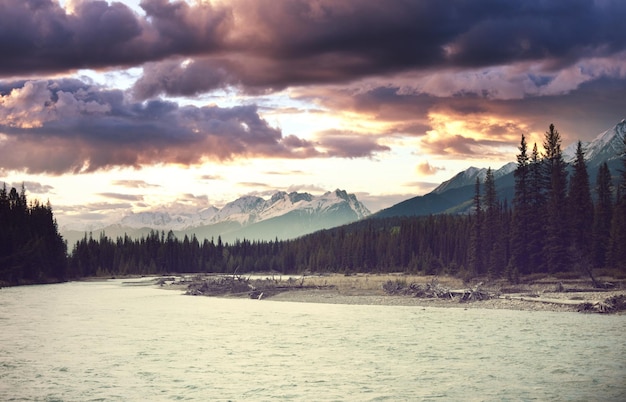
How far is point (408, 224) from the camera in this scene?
172m

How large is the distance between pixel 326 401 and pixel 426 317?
2946 centimetres

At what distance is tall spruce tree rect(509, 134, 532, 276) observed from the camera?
309 ft

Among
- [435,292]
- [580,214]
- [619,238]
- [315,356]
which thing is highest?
[580,214]

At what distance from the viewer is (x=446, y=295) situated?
66000 millimetres

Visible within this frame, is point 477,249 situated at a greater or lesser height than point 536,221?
lesser

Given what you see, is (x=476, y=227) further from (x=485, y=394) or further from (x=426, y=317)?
(x=485, y=394)

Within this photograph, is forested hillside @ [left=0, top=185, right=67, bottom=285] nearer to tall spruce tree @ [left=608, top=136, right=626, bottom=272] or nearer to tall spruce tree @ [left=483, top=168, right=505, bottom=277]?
tall spruce tree @ [left=483, top=168, right=505, bottom=277]

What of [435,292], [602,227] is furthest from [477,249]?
[435,292]

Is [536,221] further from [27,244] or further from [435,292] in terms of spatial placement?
[27,244]

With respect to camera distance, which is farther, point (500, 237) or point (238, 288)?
point (500, 237)

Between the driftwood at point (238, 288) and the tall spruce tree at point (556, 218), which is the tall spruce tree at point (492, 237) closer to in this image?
the tall spruce tree at point (556, 218)

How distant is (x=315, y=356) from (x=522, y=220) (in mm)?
73448

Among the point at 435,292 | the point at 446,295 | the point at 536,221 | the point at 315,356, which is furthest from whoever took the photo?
the point at 536,221

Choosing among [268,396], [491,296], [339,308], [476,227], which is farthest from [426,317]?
[476,227]
